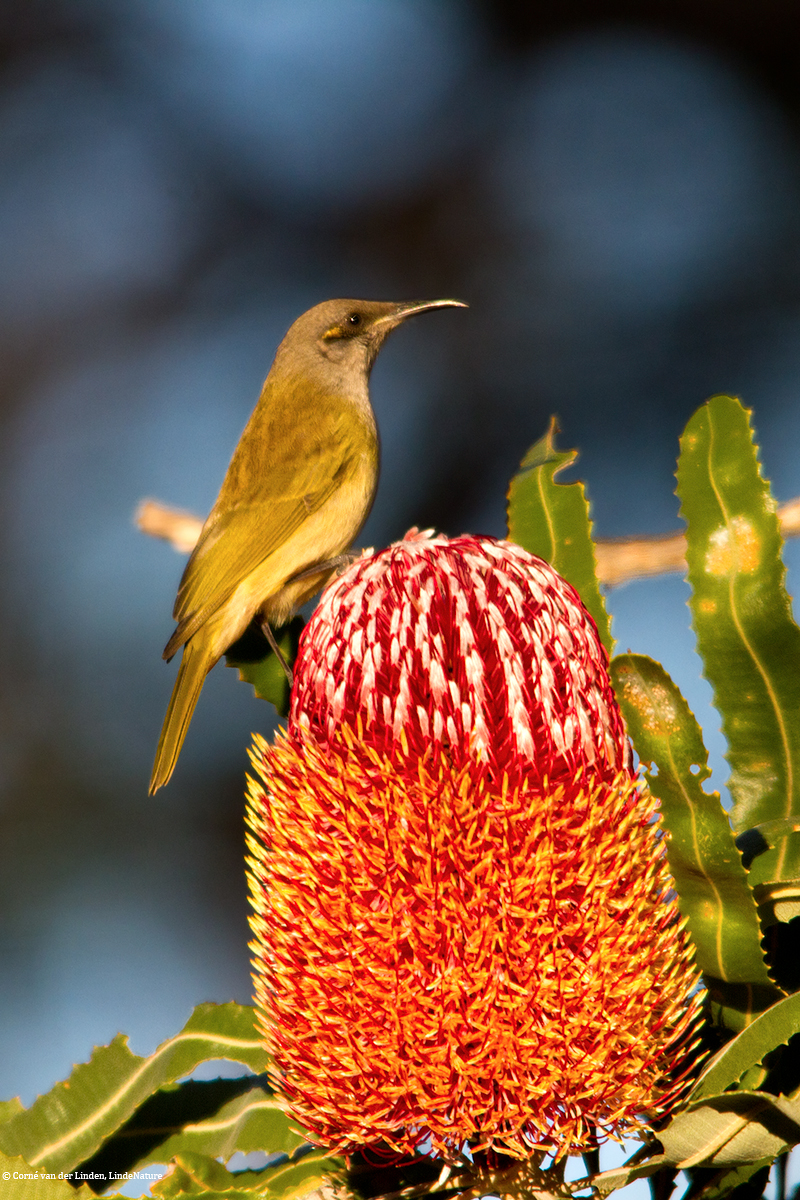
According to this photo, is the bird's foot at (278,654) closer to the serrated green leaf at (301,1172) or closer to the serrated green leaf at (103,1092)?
the serrated green leaf at (103,1092)

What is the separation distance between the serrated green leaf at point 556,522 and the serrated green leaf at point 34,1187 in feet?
2.79

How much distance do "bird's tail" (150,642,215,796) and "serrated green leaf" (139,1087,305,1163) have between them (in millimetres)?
850

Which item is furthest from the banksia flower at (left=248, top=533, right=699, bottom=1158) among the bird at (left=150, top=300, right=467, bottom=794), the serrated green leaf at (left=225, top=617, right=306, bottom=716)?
the bird at (left=150, top=300, right=467, bottom=794)

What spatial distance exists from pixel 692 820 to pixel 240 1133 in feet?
2.71

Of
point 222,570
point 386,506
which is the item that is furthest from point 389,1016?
point 386,506

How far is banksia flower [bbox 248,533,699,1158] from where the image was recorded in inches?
47.9

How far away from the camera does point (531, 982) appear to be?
4.02 ft

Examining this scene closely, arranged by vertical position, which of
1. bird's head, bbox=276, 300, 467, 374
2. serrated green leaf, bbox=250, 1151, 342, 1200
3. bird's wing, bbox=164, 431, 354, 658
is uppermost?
bird's head, bbox=276, 300, 467, 374

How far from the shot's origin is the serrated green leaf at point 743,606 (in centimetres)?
130

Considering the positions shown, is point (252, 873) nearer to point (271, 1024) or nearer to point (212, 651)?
point (271, 1024)

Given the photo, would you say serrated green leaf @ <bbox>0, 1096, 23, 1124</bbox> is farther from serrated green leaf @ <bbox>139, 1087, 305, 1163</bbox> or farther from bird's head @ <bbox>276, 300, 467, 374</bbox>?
bird's head @ <bbox>276, 300, 467, 374</bbox>

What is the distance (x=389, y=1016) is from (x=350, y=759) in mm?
274

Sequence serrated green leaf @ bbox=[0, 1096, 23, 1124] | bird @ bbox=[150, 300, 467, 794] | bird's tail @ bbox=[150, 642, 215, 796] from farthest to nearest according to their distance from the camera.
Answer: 1. bird @ bbox=[150, 300, 467, 794]
2. bird's tail @ bbox=[150, 642, 215, 796]
3. serrated green leaf @ bbox=[0, 1096, 23, 1124]

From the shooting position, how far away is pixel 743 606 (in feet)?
4.27
